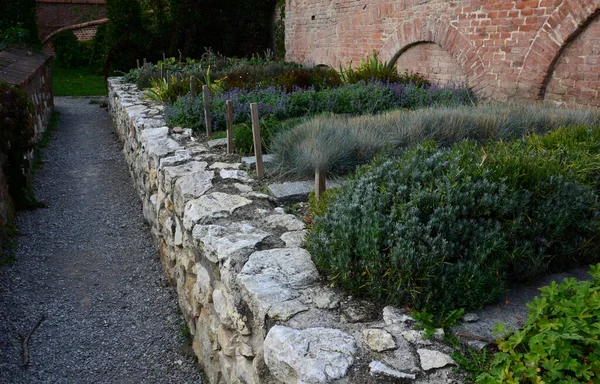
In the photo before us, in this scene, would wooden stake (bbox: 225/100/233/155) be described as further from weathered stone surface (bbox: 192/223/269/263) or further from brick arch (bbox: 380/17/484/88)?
brick arch (bbox: 380/17/484/88)

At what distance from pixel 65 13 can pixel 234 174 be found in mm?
23707

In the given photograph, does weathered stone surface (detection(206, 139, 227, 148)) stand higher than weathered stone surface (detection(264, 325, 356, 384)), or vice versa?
weathered stone surface (detection(206, 139, 227, 148))

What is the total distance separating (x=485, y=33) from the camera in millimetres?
7117

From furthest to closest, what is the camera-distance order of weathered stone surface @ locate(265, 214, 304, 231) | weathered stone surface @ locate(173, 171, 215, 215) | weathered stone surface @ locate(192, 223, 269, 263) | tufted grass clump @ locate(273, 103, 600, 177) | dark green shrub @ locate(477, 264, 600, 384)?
tufted grass clump @ locate(273, 103, 600, 177), weathered stone surface @ locate(173, 171, 215, 215), weathered stone surface @ locate(265, 214, 304, 231), weathered stone surface @ locate(192, 223, 269, 263), dark green shrub @ locate(477, 264, 600, 384)

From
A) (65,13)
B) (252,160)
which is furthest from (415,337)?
(65,13)

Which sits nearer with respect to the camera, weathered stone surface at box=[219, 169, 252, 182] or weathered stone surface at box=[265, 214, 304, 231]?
weathered stone surface at box=[265, 214, 304, 231]

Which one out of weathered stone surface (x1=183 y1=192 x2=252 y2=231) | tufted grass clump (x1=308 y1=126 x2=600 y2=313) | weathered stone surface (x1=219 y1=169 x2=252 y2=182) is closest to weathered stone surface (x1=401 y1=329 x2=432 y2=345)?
tufted grass clump (x1=308 y1=126 x2=600 y2=313)

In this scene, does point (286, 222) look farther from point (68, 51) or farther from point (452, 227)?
point (68, 51)

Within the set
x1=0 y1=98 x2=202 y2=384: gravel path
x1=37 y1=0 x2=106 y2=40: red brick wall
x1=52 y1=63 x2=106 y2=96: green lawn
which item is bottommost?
x1=0 y1=98 x2=202 y2=384: gravel path

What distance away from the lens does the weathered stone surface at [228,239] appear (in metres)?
2.85

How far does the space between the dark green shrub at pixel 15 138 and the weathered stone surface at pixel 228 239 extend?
3.62 meters

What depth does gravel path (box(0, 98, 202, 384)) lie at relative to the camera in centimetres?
350

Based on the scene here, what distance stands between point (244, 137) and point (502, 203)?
9.13 ft

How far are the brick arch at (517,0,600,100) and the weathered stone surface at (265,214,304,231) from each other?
4314mm
